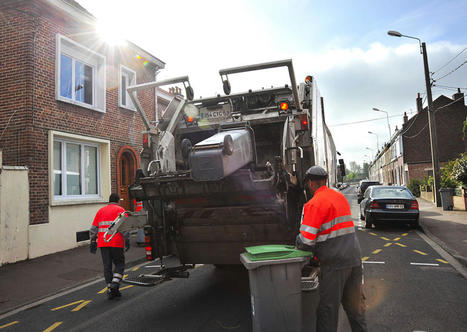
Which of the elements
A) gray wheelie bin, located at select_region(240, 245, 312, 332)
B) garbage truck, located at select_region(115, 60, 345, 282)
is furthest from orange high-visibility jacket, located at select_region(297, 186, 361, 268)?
garbage truck, located at select_region(115, 60, 345, 282)

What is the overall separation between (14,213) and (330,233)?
7666mm

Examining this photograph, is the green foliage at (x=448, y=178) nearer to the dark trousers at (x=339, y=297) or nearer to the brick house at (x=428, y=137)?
the dark trousers at (x=339, y=297)

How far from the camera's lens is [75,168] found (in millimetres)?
10352

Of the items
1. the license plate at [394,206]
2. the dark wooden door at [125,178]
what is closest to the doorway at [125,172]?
the dark wooden door at [125,178]

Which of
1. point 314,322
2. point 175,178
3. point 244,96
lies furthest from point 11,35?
point 314,322

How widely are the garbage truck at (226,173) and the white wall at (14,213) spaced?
4602 mm

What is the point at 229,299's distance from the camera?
486 cm

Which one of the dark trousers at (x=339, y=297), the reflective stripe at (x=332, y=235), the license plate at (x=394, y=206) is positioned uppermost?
the reflective stripe at (x=332, y=235)

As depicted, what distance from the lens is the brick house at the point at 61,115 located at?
8742 mm

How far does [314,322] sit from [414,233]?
8.74 metres

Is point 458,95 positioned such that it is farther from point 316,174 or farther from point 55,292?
point 55,292

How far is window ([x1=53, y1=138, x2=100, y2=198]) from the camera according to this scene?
970cm

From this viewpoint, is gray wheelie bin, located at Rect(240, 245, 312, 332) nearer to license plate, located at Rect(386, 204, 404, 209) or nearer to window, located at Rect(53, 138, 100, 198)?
window, located at Rect(53, 138, 100, 198)

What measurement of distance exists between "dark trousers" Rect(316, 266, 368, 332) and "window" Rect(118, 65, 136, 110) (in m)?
10.5
